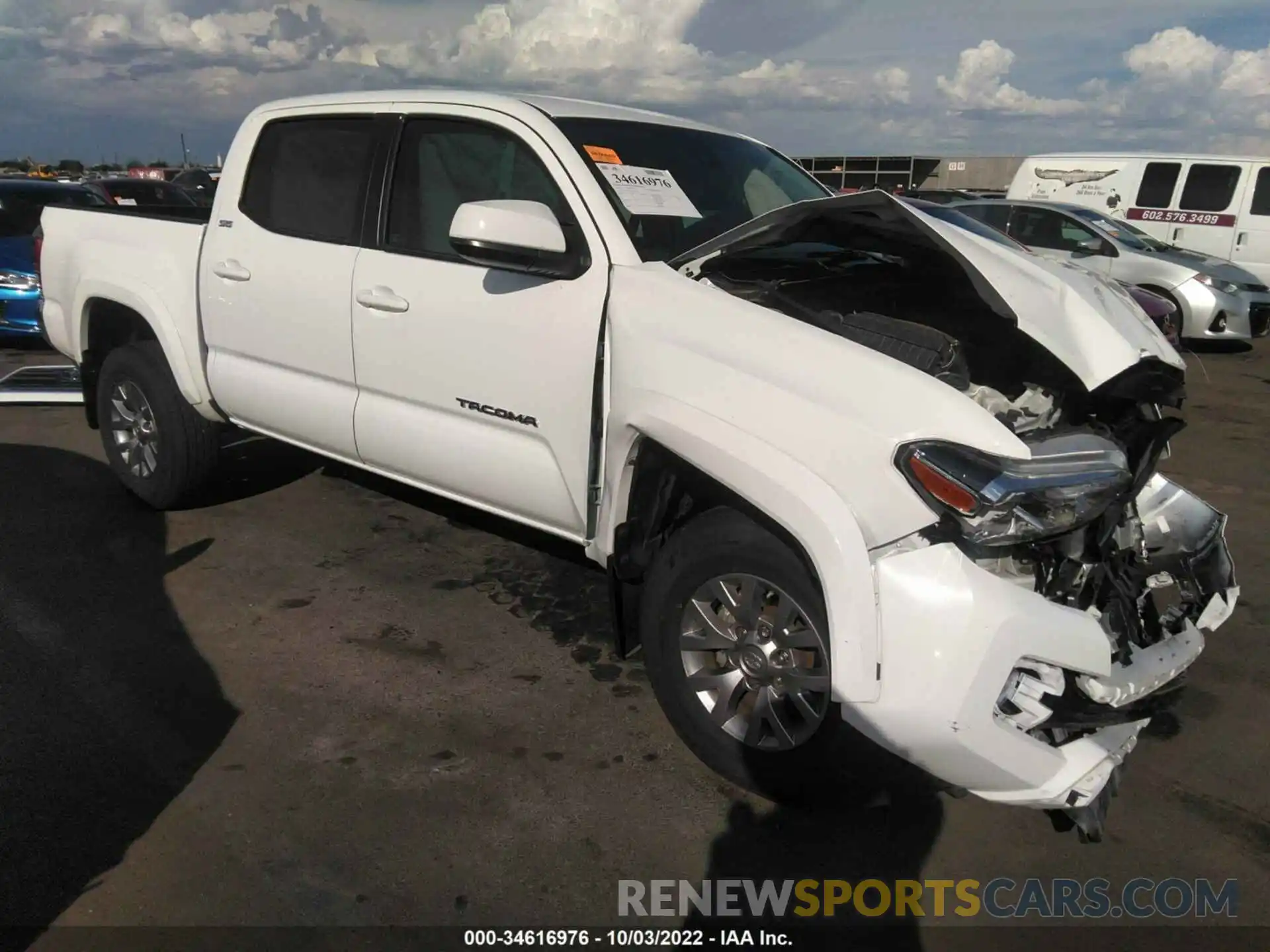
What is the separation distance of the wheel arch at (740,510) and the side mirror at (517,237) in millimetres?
629

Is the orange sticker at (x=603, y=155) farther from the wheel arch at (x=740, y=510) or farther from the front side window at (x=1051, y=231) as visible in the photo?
the front side window at (x=1051, y=231)

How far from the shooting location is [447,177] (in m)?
3.73

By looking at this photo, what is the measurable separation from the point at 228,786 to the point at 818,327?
2138 millimetres

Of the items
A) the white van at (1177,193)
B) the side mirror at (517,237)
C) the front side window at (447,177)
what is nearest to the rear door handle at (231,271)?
the front side window at (447,177)

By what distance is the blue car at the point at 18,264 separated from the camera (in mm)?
9141

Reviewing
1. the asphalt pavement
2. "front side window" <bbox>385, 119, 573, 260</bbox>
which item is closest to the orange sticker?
"front side window" <bbox>385, 119, 573, 260</bbox>

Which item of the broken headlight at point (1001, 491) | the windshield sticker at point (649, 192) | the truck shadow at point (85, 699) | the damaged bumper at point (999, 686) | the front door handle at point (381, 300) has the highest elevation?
the windshield sticker at point (649, 192)

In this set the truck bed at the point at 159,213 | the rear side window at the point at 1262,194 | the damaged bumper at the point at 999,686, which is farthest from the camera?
the rear side window at the point at 1262,194

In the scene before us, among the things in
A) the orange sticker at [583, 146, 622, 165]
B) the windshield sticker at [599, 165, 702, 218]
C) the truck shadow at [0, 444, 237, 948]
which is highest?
the orange sticker at [583, 146, 622, 165]

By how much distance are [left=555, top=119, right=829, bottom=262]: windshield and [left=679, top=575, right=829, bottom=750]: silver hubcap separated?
1.14 meters

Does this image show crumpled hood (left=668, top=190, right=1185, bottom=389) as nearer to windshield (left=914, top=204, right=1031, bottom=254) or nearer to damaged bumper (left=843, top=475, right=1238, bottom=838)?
windshield (left=914, top=204, right=1031, bottom=254)

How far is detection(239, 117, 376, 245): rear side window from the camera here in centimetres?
396

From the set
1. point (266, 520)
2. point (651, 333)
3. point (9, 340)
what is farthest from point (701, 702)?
point (9, 340)

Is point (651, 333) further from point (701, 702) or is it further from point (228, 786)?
point (228, 786)
